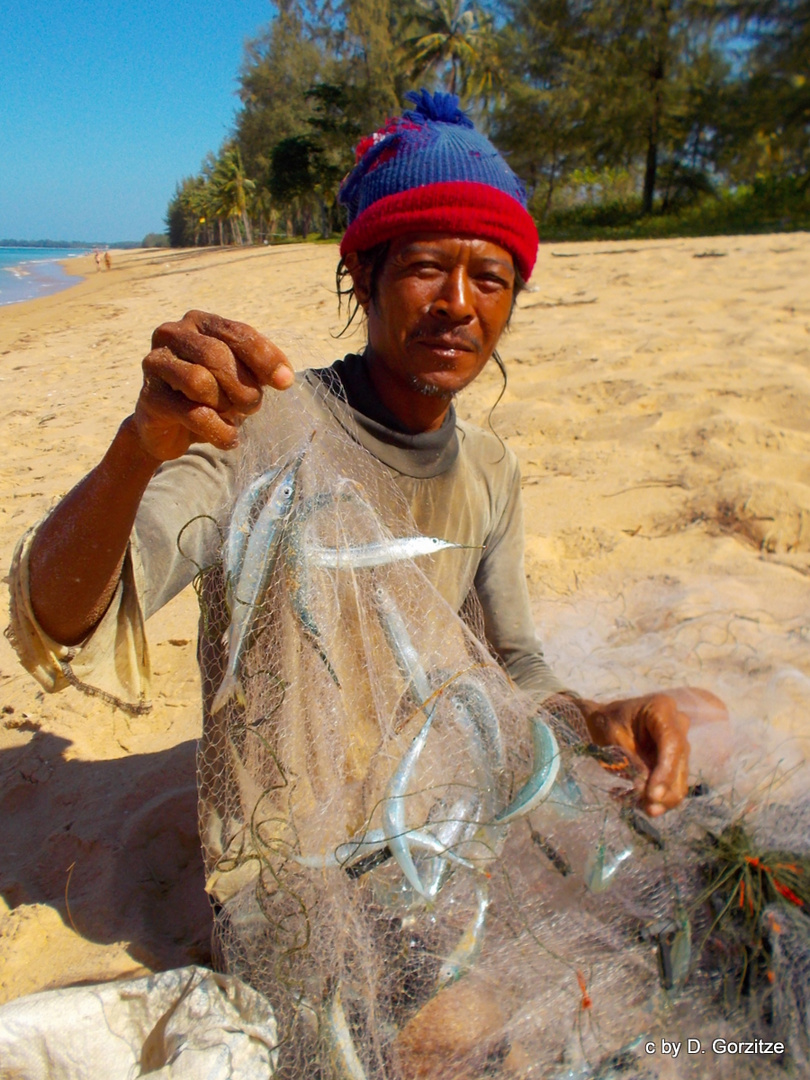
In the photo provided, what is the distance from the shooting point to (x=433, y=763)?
1.42 metres

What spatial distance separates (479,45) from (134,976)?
41.0 meters

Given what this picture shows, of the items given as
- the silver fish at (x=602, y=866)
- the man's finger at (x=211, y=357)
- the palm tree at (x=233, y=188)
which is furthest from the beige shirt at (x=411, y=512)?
the palm tree at (x=233, y=188)

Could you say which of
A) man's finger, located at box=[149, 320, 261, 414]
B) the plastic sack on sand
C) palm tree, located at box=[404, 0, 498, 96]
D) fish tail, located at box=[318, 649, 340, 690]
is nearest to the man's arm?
man's finger, located at box=[149, 320, 261, 414]

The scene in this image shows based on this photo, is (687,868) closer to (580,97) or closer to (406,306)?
(406,306)

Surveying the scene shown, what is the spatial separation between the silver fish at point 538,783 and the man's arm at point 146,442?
840 mm

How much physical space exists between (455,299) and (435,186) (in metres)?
0.25

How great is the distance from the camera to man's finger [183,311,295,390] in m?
1.15

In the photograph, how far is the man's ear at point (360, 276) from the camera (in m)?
1.82

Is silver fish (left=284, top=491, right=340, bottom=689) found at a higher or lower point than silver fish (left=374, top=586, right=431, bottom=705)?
higher

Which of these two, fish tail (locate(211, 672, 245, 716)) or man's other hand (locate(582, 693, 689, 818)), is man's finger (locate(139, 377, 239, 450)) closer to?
fish tail (locate(211, 672, 245, 716))

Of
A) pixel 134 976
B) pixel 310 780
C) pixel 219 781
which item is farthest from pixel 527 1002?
pixel 134 976

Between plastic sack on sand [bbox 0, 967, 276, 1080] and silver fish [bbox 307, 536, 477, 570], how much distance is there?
87 cm

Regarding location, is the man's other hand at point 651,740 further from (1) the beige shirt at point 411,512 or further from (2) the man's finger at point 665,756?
(1) the beige shirt at point 411,512

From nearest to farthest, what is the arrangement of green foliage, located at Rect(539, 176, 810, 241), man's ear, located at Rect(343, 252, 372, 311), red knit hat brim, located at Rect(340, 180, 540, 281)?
red knit hat brim, located at Rect(340, 180, 540, 281)
man's ear, located at Rect(343, 252, 372, 311)
green foliage, located at Rect(539, 176, 810, 241)
